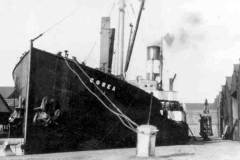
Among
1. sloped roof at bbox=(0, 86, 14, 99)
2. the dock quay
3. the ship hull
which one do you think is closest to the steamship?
the ship hull

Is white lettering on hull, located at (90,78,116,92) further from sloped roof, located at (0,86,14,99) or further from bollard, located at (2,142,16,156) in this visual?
sloped roof, located at (0,86,14,99)

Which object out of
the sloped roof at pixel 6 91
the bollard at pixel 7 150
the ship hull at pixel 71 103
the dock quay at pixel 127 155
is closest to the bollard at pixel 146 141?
the dock quay at pixel 127 155

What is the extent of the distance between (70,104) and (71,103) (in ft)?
0.17

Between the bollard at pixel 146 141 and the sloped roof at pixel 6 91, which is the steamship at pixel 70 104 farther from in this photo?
the sloped roof at pixel 6 91

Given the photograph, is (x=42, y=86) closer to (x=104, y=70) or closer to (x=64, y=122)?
(x=64, y=122)

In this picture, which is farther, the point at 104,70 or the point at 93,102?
the point at 104,70

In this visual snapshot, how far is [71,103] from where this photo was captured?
10773mm

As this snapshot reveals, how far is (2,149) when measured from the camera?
32.7ft

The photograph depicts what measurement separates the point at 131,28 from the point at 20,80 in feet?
22.7

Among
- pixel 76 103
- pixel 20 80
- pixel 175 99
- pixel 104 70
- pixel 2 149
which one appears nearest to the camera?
pixel 2 149

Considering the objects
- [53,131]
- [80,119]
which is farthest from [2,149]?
[80,119]

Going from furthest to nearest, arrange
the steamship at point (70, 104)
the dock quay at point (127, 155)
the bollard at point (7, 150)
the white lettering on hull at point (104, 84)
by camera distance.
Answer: the white lettering on hull at point (104, 84), the steamship at point (70, 104), the bollard at point (7, 150), the dock quay at point (127, 155)

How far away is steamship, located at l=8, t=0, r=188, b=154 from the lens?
33.0 ft

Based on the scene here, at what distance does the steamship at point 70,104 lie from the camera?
10062 mm
